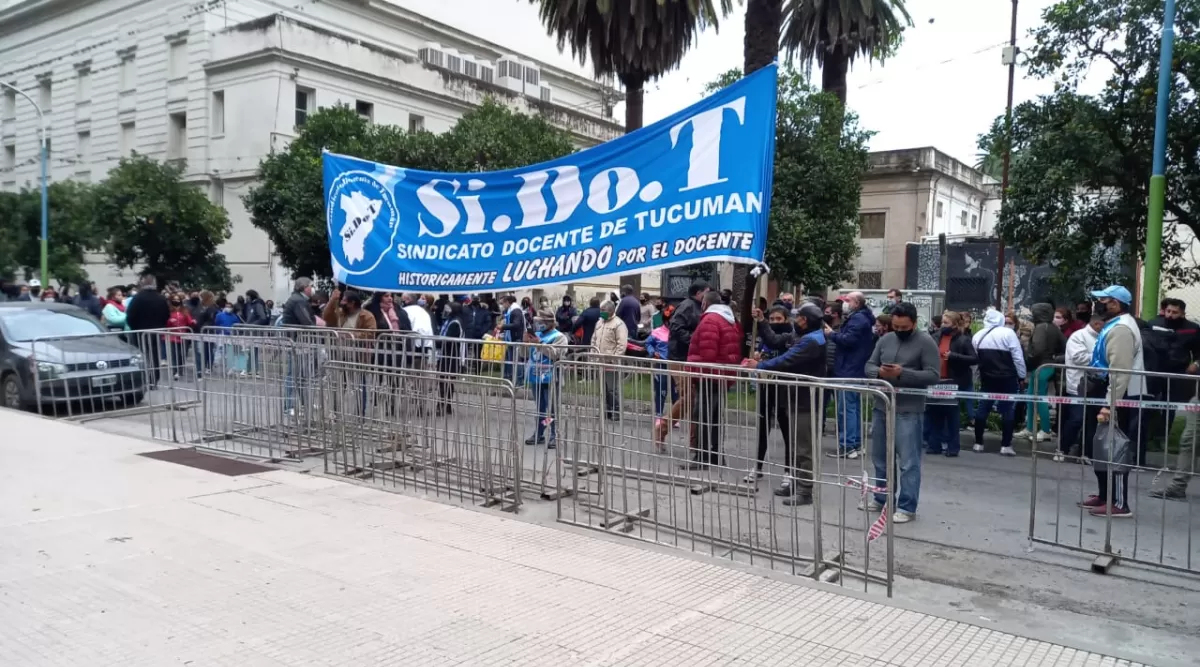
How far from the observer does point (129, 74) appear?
3744 cm

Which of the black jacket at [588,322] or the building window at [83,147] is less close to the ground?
the building window at [83,147]

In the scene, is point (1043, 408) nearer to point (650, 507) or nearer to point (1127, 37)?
point (1127, 37)

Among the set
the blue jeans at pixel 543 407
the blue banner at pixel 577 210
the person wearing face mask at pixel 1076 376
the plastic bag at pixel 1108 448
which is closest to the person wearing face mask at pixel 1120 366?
the plastic bag at pixel 1108 448

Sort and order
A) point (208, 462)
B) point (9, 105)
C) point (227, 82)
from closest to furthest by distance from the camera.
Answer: point (208, 462) → point (227, 82) → point (9, 105)

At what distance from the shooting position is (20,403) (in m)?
12.0

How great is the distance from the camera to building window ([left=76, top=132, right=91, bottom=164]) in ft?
131

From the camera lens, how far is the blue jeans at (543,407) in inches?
263

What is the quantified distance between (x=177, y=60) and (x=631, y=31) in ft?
85.5

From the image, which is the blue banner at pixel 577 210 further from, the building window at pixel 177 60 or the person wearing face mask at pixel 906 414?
the building window at pixel 177 60

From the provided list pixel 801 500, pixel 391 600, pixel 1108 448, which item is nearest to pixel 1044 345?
pixel 1108 448

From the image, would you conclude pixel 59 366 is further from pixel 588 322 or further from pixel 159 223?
pixel 159 223

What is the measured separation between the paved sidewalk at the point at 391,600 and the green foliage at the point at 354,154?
1685cm

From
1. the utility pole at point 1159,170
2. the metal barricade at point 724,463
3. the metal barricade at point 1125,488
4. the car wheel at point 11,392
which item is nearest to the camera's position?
the metal barricade at point 724,463

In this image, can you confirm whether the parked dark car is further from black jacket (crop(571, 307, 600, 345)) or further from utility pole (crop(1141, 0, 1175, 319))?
utility pole (crop(1141, 0, 1175, 319))
